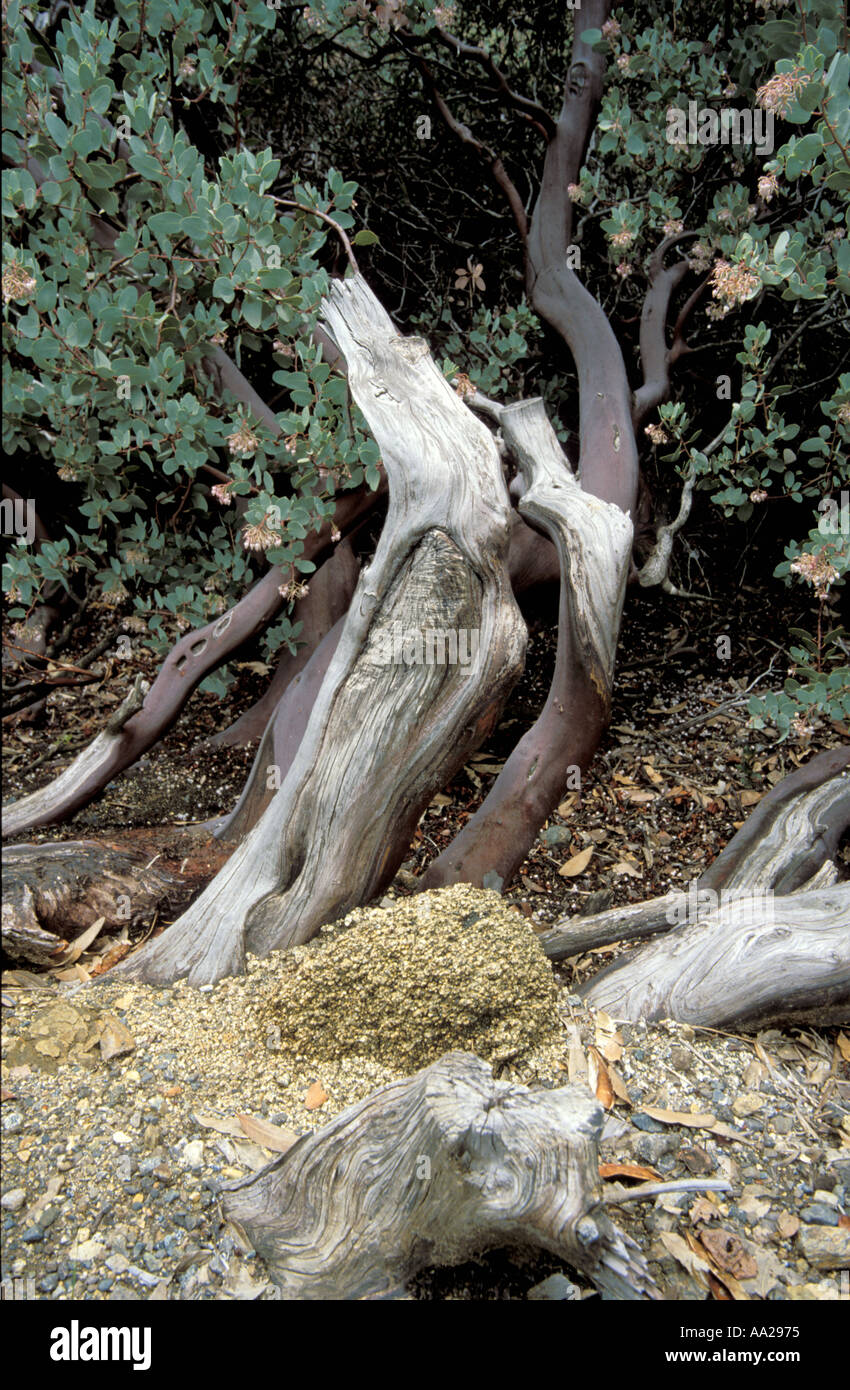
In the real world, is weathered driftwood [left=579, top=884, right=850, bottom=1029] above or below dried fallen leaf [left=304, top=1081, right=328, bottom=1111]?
above

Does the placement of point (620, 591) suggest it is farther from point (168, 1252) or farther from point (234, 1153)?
point (168, 1252)

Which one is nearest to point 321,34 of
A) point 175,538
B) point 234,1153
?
point 175,538

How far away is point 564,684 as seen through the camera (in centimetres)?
313

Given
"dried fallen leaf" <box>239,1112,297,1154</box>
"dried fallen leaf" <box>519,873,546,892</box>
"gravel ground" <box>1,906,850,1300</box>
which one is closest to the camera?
"gravel ground" <box>1,906,850,1300</box>

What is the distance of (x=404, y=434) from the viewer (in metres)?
2.80

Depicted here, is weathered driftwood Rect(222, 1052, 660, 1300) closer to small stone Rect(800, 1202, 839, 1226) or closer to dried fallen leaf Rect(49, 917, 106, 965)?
small stone Rect(800, 1202, 839, 1226)

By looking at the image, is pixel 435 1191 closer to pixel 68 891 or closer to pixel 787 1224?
pixel 787 1224

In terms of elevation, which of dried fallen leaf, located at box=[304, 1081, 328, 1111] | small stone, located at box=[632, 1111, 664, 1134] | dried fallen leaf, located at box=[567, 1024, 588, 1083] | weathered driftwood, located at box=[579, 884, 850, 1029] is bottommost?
small stone, located at box=[632, 1111, 664, 1134]

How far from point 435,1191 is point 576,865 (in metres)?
2.26

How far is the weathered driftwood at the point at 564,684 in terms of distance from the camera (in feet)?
9.91

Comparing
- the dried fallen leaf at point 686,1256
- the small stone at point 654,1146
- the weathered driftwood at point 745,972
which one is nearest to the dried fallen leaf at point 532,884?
the weathered driftwood at point 745,972

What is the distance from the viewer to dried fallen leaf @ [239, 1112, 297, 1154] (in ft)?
6.76

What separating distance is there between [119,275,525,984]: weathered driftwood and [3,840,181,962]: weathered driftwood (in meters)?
0.30

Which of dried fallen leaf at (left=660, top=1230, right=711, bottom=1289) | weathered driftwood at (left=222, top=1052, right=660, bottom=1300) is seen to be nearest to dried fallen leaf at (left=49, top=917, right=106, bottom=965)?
weathered driftwood at (left=222, top=1052, right=660, bottom=1300)
